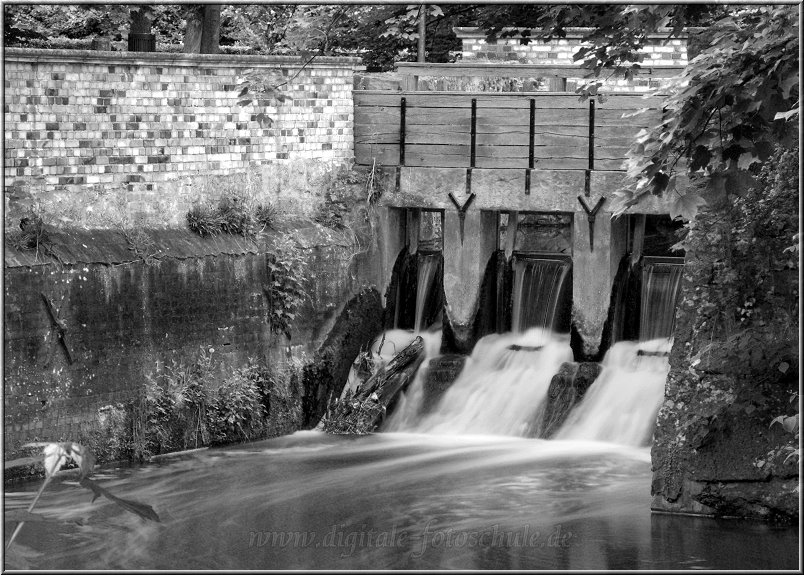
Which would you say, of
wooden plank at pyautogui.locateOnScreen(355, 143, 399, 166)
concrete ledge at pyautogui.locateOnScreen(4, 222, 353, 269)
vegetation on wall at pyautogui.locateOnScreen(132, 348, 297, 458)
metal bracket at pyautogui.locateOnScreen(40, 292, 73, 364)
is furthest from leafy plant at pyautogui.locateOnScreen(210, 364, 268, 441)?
wooden plank at pyautogui.locateOnScreen(355, 143, 399, 166)

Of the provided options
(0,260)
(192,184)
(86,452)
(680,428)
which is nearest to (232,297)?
(192,184)

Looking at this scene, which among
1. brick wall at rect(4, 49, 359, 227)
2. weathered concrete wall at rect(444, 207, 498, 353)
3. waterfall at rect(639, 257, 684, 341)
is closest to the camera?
brick wall at rect(4, 49, 359, 227)

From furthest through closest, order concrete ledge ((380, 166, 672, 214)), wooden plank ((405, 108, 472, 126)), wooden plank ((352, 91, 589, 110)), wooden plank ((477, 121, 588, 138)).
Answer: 1. wooden plank ((405, 108, 472, 126))
2. wooden plank ((352, 91, 589, 110))
3. wooden plank ((477, 121, 588, 138))
4. concrete ledge ((380, 166, 672, 214))

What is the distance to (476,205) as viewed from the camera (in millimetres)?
14148

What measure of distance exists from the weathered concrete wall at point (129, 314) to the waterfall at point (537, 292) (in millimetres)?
2357

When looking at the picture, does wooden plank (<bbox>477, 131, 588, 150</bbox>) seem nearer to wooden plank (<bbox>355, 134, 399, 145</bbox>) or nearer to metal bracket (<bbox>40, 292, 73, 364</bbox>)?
wooden plank (<bbox>355, 134, 399, 145</bbox>)

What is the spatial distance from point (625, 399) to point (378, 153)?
446 centimetres

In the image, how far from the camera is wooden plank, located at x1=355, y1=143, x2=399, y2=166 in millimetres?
14375

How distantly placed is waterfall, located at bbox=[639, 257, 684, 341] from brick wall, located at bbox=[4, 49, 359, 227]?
13.5 ft

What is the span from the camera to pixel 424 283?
1497 cm

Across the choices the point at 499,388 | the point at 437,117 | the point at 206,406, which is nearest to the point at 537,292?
the point at 499,388

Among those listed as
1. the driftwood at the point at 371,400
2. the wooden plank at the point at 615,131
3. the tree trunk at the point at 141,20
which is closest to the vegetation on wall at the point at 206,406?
the driftwood at the point at 371,400

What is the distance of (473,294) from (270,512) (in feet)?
16.9

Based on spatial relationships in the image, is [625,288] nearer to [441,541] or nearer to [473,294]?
[473,294]
